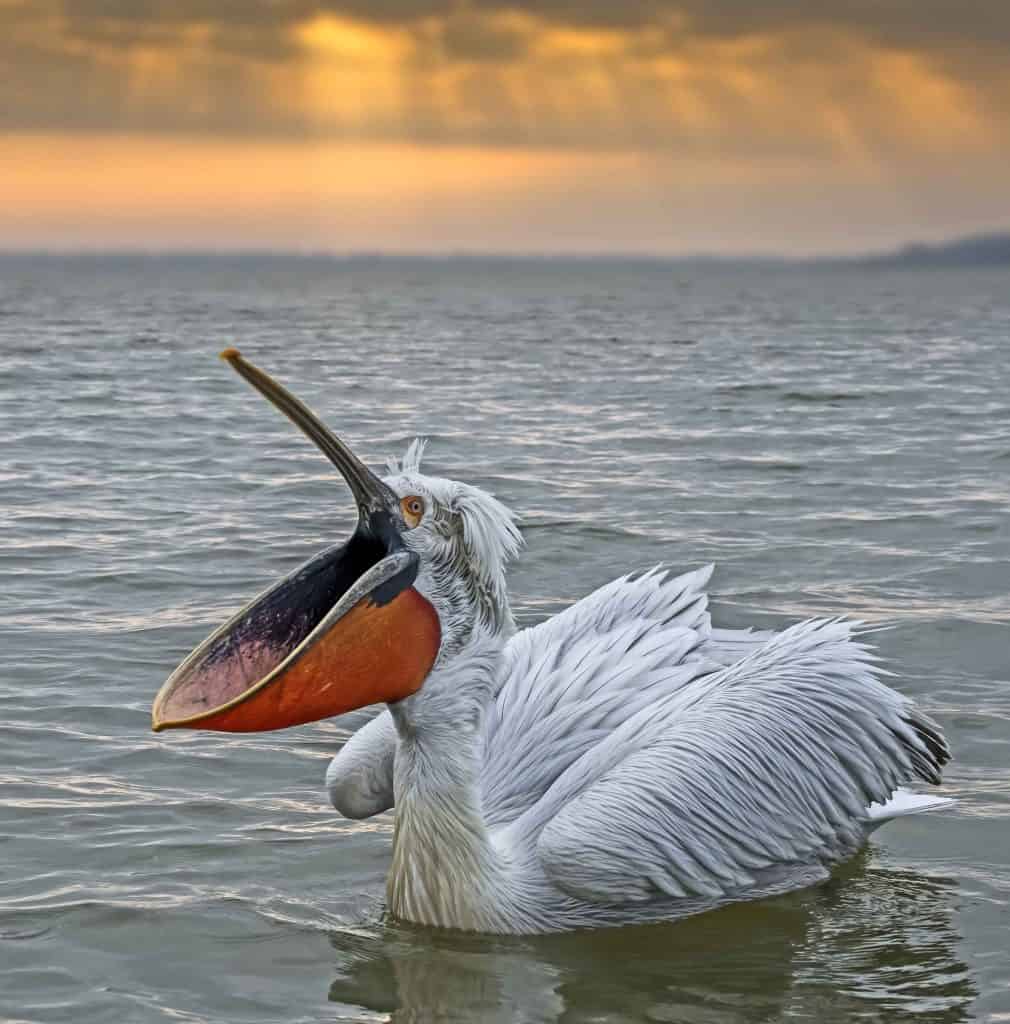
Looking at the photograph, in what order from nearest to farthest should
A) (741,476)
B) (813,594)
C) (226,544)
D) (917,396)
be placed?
1. (813,594)
2. (226,544)
3. (741,476)
4. (917,396)

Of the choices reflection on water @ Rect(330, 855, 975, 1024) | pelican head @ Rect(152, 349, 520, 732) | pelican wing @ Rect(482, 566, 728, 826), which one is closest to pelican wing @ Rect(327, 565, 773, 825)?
pelican wing @ Rect(482, 566, 728, 826)

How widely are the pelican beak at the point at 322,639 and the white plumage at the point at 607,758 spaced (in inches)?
3.4

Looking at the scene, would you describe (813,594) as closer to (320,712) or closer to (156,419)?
(320,712)

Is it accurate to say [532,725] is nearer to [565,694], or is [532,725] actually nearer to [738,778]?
[565,694]

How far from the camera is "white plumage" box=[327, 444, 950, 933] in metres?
4.39

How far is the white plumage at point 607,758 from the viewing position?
4.39 metres

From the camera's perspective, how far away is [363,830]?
5.46 metres

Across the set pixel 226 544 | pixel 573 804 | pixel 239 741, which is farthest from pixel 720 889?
pixel 226 544

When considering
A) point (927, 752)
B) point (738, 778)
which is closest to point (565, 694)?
point (738, 778)

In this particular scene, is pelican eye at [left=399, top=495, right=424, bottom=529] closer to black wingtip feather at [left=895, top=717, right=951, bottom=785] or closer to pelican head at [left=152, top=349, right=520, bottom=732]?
pelican head at [left=152, top=349, right=520, bottom=732]

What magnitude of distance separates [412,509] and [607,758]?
840mm

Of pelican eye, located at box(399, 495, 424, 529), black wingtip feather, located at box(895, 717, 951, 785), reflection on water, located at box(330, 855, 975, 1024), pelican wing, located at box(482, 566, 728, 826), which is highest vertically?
pelican eye, located at box(399, 495, 424, 529)

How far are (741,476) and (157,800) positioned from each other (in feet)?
23.5

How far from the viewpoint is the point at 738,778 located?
15.2 ft
